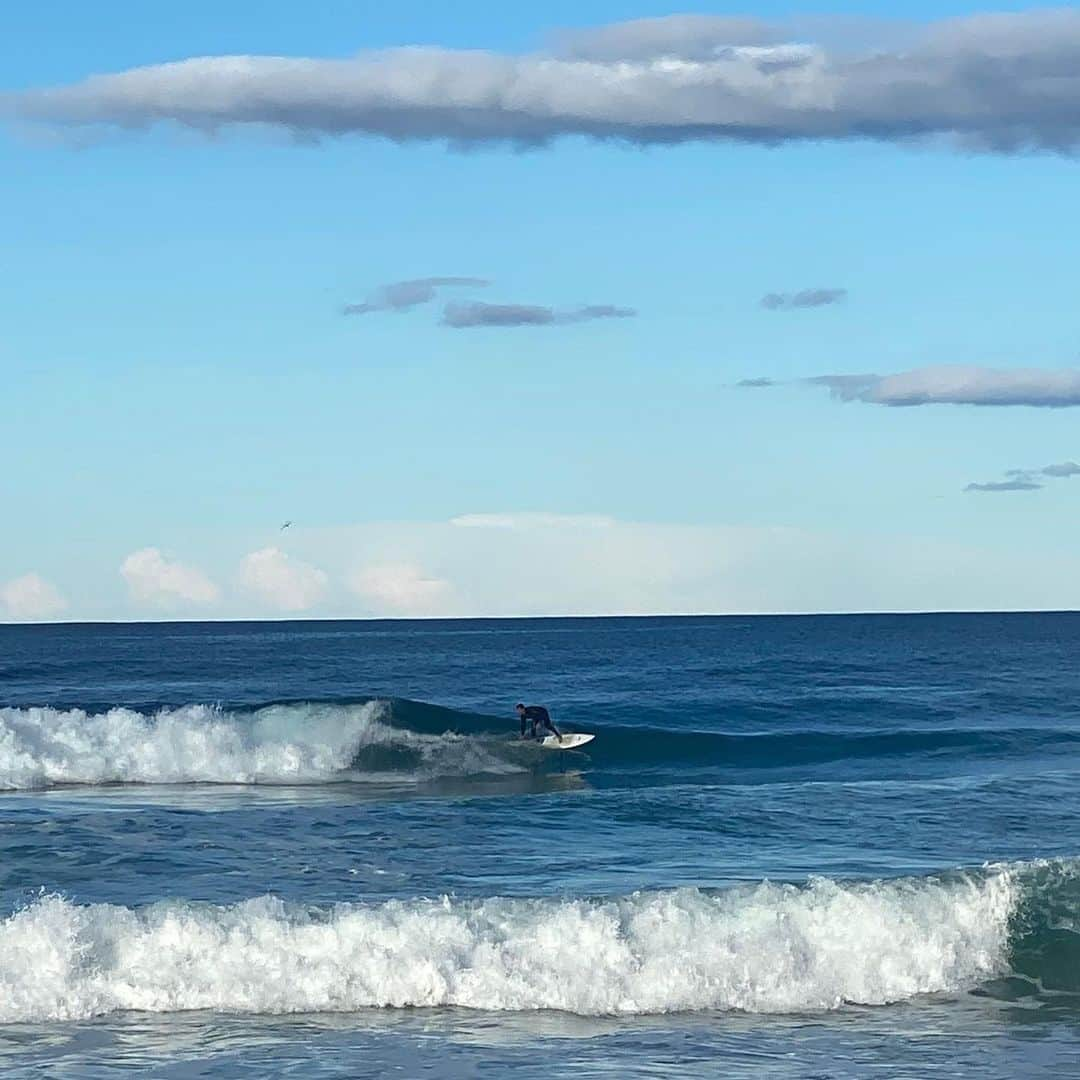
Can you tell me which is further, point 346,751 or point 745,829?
point 346,751

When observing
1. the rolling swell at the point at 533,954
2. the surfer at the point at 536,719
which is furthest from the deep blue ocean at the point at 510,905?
the surfer at the point at 536,719

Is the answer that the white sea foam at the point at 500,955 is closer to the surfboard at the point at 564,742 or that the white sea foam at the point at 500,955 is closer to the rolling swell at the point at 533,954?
the rolling swell at the point at 533,954

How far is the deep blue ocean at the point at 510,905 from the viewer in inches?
645

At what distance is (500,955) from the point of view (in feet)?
60.5

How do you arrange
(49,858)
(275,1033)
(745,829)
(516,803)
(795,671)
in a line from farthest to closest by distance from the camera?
1. (795,671)
2. (516,803)
3. (745,829)
4. (49,858)
5. (275,1033)

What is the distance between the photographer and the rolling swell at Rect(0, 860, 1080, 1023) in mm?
17906

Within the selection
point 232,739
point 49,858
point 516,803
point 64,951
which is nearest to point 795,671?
point 232,739

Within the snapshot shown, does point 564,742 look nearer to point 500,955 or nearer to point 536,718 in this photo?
point 536,718

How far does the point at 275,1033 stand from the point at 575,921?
151 inches

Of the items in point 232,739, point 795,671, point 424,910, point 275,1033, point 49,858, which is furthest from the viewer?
point 795,671

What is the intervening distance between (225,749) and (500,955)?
73.5 ft

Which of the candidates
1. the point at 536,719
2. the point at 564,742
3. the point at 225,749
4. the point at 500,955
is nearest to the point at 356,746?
the point at 225,749

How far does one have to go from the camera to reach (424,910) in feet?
63.1

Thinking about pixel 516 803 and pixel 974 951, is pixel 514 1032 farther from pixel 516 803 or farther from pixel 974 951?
pixel 516 803
